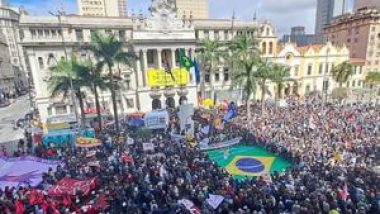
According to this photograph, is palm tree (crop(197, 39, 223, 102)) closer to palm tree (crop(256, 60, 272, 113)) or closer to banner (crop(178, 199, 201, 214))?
palm tree (crop(256, 60, 272, 113))

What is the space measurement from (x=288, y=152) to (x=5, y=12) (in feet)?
314

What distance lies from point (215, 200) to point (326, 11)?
568 ft

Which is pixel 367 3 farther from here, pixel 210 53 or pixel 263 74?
pixel 263 74

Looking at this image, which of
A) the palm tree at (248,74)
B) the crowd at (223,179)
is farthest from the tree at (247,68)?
the crowd at (223,179)

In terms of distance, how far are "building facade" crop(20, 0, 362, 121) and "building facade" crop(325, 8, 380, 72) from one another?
856 inches

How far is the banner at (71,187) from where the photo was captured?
44.2 feet

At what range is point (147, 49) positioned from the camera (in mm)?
34594

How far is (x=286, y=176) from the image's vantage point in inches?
560

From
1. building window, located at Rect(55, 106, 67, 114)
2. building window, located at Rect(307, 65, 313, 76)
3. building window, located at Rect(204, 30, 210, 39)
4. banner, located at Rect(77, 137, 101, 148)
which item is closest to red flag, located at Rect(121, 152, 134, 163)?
banner, located at Rect(77, 137, 101, 148)

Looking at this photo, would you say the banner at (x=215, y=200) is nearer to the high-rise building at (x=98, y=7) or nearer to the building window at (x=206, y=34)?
the building window at (x=206, y=34)

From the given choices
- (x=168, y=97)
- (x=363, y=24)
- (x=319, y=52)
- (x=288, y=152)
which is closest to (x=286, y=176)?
(x=288, y=152)

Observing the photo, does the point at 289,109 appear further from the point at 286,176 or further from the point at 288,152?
the point at 286,176

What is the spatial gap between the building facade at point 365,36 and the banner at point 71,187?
2173 inches

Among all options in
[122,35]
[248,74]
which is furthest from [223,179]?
[122,35]
